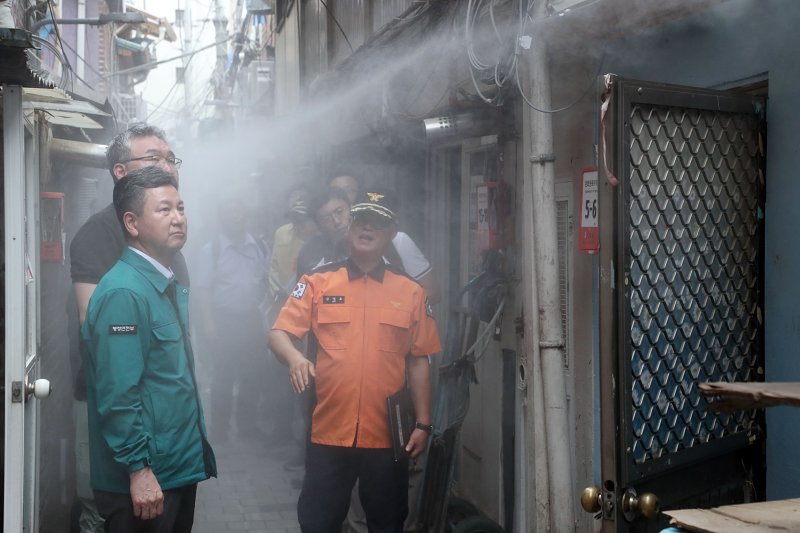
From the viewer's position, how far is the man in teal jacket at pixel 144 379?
3.70 m

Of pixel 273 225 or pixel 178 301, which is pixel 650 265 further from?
pixel 273 225

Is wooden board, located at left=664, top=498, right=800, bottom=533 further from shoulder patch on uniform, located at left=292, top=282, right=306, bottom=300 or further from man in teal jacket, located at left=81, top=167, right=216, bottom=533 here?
shoulder patch on uniform, located at left=292, top=282, right=306, bottom=300

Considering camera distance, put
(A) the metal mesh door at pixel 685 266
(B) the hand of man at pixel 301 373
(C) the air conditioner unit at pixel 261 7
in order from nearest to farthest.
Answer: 1. (A) the metal mesh door at pixel 685 266
2. (B) the hand of man at pixel 301 373
3. (C) the air conditioner unit at pixel 261 7

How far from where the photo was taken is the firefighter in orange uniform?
15.4 ft

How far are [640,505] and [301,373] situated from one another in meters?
2.10

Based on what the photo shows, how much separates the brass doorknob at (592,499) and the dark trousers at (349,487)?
1890 millimetres

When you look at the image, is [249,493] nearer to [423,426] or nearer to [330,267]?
[423,426]

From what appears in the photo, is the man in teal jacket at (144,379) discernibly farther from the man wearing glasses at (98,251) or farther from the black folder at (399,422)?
the black folder at (399,422)

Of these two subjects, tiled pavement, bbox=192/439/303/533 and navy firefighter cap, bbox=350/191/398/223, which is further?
tiled pavement, bbox=192/439/303/533

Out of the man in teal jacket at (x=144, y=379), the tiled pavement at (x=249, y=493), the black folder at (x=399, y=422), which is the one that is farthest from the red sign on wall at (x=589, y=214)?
the tiled pavement at (x=249, y=493)

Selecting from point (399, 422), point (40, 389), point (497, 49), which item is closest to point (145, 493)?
point (40, 389)

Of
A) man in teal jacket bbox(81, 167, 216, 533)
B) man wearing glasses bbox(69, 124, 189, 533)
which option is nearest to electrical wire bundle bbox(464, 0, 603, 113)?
man wearing glasses bbox(69, 124, 189, 533)

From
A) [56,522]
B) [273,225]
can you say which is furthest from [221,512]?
[273,225]

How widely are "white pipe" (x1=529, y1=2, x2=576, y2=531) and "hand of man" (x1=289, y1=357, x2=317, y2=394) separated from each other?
1229 millimetres
